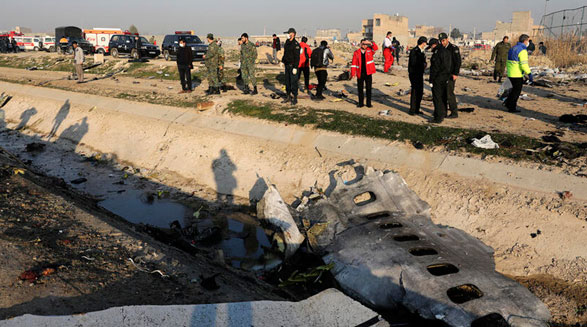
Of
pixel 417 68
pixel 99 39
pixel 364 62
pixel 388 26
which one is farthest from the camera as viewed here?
pixel 388 26

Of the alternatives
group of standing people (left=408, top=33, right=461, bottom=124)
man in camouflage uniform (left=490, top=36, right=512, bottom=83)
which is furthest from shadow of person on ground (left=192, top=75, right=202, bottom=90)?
man in camouflage uniform (left=490, top=36, right=512, bottom=83)

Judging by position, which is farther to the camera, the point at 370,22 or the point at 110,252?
the point at 370,22

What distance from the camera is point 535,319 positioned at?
473 centimetres

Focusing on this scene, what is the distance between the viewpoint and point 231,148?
426 inches

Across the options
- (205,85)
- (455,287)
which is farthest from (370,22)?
(455,287)

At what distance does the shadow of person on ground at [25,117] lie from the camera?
17059mm

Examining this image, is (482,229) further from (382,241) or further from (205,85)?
(205,85)

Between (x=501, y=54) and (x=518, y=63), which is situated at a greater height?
(x=501, y=54)

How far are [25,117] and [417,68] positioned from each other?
16.2 metres

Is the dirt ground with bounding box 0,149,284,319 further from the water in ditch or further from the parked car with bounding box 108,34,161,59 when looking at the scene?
the parked car with bounding box 108,34,161,59

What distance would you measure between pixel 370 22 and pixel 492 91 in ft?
200

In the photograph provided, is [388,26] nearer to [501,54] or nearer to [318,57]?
[501,54]

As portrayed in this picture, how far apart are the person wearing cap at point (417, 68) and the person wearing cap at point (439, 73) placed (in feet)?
1.21

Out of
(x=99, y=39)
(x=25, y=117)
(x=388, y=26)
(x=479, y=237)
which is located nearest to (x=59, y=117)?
(x=25, y=117)
